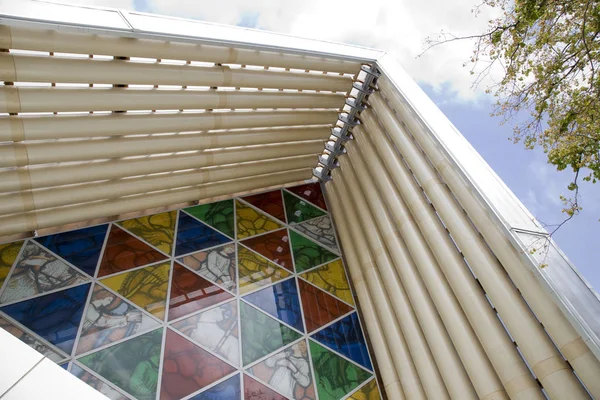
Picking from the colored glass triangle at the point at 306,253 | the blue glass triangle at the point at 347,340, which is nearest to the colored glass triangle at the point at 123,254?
the colored glass triangle at the point at 306,253

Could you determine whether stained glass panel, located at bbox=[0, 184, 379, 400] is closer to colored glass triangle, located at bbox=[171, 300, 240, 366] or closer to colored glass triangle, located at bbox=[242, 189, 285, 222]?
colored glass triangle, located at bbox=[171, 300, 240, 366]

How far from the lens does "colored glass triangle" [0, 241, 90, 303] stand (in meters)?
6.12

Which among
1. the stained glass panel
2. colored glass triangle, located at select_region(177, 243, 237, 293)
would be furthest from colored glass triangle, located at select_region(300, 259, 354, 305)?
colored glass triangle, located at select_region(177, 243, 237, 293)

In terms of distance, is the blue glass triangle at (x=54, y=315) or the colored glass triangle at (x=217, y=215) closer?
the blue glass triangle at (x=54, y=315)

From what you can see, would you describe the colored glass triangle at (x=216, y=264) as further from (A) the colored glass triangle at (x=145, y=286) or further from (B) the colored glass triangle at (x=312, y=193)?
(B) the colored glass triangle at (x=312, y=193)

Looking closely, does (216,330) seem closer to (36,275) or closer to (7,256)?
(36,275)

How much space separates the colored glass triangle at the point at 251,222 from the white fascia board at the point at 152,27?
10.9ft

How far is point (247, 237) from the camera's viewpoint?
817cm

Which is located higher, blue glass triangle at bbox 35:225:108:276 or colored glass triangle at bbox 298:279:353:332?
blue glass triangle at bbox 35:225:108:276

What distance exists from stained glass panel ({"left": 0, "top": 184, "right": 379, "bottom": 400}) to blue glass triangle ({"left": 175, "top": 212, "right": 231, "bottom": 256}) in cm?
2

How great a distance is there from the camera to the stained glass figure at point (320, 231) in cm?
866

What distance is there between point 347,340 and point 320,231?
7.76 ft

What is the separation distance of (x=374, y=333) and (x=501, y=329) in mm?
2412

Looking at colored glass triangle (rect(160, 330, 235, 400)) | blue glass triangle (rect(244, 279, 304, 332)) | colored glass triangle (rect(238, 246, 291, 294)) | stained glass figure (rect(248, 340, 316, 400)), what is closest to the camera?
colored glass triangle (rect(160, 330, 235, 400))
